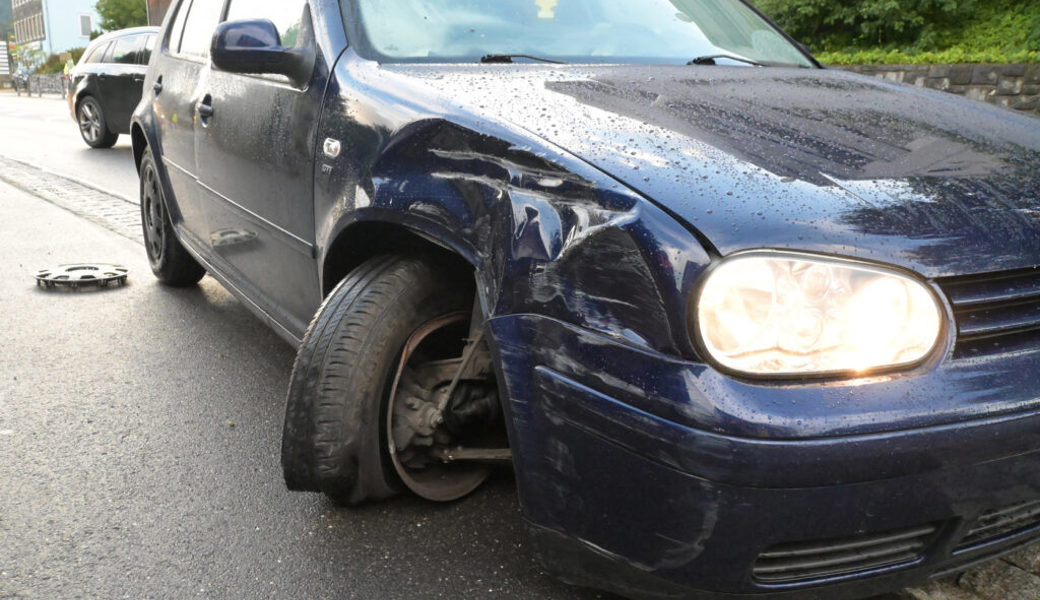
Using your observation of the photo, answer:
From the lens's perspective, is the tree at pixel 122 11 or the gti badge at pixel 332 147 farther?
the tree at pixel 122 11

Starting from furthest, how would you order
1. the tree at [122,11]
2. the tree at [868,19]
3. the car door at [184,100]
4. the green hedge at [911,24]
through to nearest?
1. the tree at [122,11]
2. the tree at [868,19]
3. the green hedge at [911,24]
4. the car door at [184,100]

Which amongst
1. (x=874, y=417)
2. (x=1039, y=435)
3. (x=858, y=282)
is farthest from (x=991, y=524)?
(x=858, y=282)

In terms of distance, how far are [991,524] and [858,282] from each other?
0.58 metres

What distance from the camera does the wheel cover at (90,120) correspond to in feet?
46.4

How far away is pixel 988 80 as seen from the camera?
11.4 metres

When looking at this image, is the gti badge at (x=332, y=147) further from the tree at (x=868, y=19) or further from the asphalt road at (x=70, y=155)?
the tree at (x=868, y=19)

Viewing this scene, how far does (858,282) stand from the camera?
→ 166 centimetres

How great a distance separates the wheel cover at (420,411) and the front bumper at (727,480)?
589mm

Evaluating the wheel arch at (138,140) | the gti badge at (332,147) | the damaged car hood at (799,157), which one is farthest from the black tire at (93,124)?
the damaged car hood at (799,157)

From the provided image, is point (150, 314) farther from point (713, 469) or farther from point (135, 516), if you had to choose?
point (713, 469)

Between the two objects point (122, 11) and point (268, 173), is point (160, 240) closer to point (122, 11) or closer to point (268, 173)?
point (268, 173)

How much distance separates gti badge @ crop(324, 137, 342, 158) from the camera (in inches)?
101

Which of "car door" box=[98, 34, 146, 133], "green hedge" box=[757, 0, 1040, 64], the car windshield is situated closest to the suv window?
"car door" box=[98, 34, 146, 133]

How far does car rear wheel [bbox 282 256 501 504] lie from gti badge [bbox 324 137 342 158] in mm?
334
